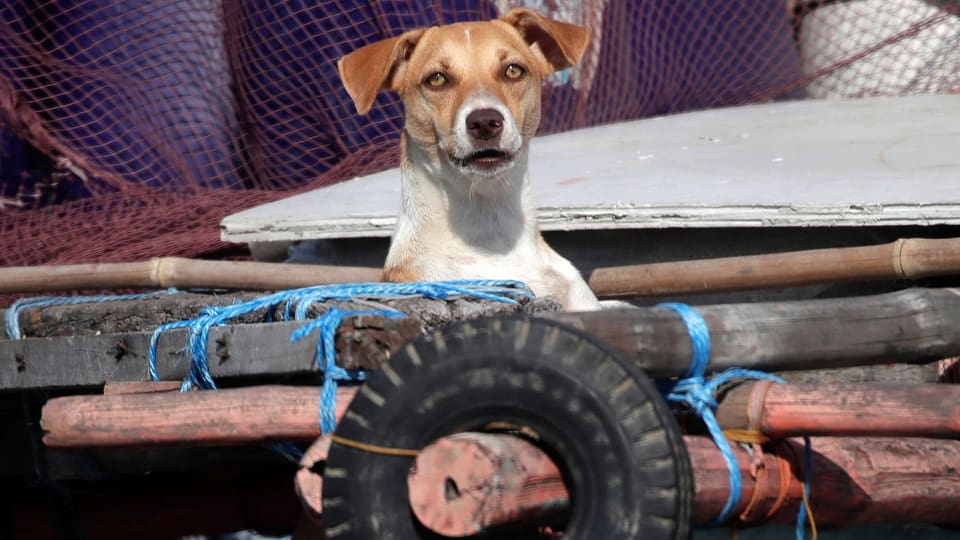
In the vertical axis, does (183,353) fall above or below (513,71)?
below

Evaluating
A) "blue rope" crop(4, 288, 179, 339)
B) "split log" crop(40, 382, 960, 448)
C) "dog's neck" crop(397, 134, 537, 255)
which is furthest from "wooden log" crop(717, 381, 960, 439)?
"blue rope" crop(4, 288, 179, 339)

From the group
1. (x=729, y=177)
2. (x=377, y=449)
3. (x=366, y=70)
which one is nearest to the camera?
(x=377, y=449)

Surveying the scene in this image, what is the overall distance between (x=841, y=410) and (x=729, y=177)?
240 cm

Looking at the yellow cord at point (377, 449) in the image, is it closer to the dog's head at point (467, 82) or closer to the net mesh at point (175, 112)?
the dog's head at point (467, 82)

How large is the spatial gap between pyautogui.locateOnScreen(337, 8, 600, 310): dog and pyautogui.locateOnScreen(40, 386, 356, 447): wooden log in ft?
4.67

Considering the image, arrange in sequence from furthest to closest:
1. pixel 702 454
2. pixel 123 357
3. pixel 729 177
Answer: pixel 729 177, pixel 123 357, pixel 702 454

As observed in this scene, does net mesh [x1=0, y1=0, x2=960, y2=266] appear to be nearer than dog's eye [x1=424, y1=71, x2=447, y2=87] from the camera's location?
No

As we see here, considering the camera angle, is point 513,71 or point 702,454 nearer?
point 702,454

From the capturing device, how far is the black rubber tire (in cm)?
244


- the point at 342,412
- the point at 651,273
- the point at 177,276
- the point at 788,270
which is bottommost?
the point at 177,276

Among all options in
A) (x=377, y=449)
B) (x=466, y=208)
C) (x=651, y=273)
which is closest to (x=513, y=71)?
(x=466, y=208)

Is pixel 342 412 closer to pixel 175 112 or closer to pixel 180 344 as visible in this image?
pixel 180 344

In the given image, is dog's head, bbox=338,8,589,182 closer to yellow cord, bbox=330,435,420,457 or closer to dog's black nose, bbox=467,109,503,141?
dog's black nose, bbox=467,109,503,141

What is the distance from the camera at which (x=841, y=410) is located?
272 centimetres
